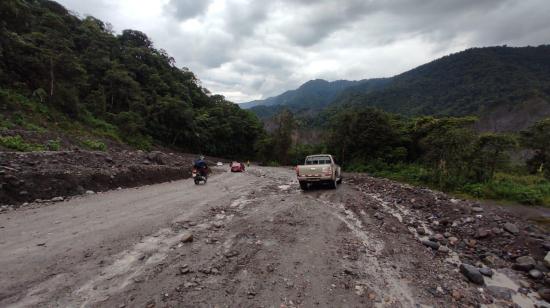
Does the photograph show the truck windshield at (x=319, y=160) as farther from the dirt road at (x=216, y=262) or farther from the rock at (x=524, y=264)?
the rock at (x=524, y=264)

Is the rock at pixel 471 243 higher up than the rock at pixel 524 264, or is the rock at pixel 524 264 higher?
the rock at pixel 524 264

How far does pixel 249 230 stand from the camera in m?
6.79

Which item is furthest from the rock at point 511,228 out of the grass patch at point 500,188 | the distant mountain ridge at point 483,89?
the distant mountain ridge at point 483,89

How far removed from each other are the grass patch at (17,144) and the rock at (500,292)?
754 inches

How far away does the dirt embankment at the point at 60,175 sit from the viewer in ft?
31.7

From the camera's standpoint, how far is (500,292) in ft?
16.1

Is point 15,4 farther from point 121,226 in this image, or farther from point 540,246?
point 540,246

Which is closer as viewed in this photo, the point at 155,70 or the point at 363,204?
the point at 363,204

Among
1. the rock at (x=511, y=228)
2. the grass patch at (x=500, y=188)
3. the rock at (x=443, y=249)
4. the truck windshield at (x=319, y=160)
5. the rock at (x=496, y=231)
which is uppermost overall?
the truck windshield at (x=319, y=160)

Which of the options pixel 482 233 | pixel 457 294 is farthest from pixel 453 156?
pixel 457 294

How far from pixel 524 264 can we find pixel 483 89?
12602cm

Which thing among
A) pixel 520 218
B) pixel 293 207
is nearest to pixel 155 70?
pixel 293 207

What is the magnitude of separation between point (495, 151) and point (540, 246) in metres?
10.1

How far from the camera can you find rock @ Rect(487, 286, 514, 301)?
475cm
